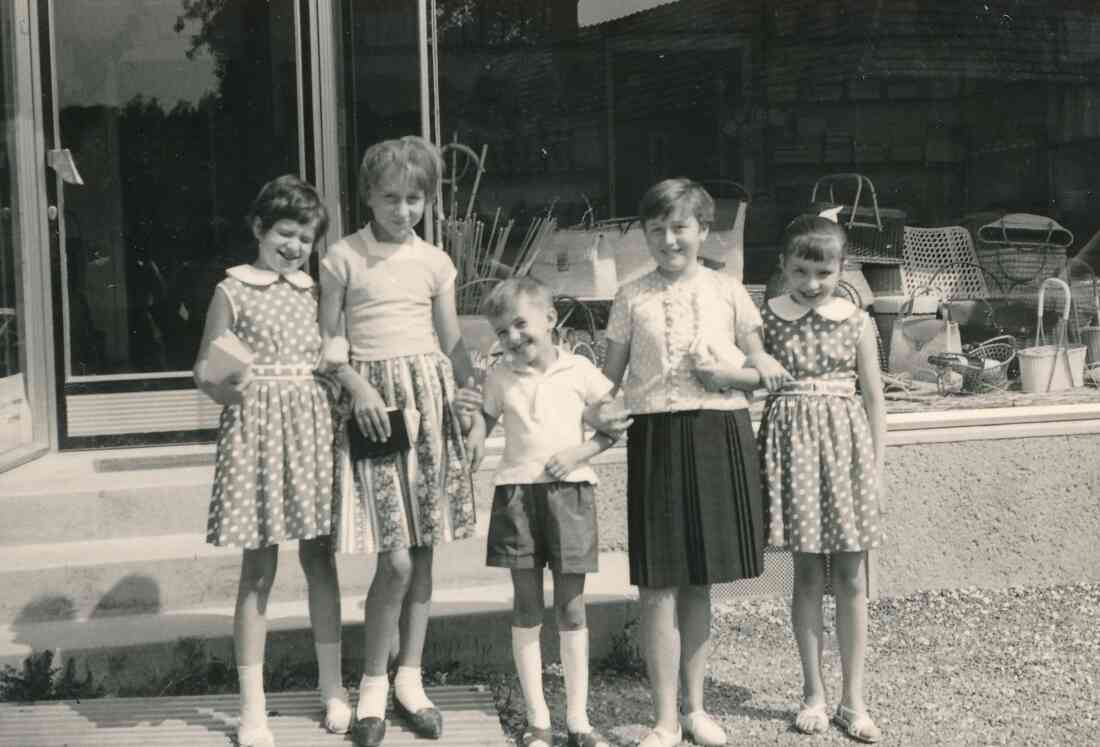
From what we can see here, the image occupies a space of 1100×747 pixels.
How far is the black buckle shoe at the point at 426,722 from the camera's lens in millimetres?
3734

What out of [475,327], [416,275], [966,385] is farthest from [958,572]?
[416,275]

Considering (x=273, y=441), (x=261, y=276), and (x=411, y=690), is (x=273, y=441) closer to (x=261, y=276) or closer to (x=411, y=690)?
(x=261, y=276)

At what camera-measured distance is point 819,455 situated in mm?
3838

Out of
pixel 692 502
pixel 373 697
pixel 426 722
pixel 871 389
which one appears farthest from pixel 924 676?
pixel 373 697

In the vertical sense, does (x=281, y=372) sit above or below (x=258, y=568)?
above

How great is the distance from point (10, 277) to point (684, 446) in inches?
117

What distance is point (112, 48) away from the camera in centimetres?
552

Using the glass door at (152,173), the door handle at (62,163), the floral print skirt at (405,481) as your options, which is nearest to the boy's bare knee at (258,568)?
the floral print skirt at (405,481)

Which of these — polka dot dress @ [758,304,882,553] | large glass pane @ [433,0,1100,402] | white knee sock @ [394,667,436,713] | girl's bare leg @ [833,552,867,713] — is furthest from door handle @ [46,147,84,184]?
girl's bare leg @ [833,552,867,713]

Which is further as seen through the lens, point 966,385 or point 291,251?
point 966,385

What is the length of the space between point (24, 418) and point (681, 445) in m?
2.87

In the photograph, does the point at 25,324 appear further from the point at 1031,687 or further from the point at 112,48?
the point at 1031,687

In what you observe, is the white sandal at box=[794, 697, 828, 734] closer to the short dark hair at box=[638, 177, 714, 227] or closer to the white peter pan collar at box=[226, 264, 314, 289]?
the short dark hair at box=[638, 177, 714, 227]

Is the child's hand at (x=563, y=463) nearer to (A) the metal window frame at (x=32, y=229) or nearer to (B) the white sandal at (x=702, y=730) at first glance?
(B) the white sandal at (x=702, y=730)
